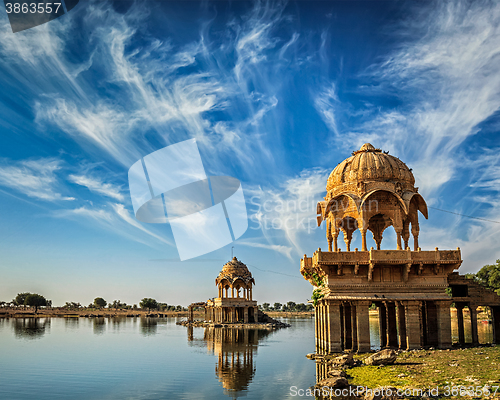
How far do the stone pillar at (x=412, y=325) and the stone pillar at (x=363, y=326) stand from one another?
2143 mm

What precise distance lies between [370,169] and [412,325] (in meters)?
8.99

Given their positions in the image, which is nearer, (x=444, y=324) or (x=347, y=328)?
(x=444, y=324)

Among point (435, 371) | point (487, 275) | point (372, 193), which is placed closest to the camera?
point (435, 371)

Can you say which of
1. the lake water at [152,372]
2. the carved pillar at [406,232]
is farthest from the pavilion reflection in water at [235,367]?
the carved pillar at [406,232]

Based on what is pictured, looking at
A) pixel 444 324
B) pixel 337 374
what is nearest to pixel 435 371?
pixel 337 374

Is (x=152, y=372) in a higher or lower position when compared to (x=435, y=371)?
lower

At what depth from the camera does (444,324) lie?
22.4 m

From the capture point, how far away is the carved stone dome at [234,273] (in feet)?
238

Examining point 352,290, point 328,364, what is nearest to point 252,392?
point 328,364

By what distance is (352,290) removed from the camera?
22.7 m

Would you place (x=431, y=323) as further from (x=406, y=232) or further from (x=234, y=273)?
(x=234, y=273)

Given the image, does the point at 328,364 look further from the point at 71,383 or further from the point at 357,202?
the point at 71,383

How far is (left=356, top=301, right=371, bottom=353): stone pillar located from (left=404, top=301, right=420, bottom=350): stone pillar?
2.14 meters

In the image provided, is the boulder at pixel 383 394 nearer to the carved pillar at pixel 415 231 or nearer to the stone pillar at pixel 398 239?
the stone pillar at pixel 398 239
